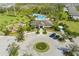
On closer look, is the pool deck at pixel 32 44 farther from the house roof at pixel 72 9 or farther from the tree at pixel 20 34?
the house roof at pixel 72 9

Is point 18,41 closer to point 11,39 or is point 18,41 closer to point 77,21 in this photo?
point 11,39

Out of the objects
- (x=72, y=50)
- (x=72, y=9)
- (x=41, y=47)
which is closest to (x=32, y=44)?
(x=41, y=47)

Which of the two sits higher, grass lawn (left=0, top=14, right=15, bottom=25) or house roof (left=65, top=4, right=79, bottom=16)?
house roof (left=65, top=4, right=79, bottom=16)

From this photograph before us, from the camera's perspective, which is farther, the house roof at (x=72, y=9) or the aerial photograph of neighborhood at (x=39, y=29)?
the house roof at (x=72, y=9)

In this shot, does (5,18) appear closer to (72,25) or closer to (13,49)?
(13,49)

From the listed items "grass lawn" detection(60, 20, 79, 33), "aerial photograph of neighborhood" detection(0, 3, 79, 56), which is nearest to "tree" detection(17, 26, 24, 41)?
"aerial photograph of neighborhood" detection(0, 3, 79, 56)

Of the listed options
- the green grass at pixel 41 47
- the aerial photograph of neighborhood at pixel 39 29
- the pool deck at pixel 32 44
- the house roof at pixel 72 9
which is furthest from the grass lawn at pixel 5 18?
the house roof at pixel 72 9

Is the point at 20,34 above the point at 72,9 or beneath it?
beneath

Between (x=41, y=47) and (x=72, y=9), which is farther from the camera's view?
(x=72, y=9)

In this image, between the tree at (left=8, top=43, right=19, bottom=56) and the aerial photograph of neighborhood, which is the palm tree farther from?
the tree at (left=8, top=43, right=19, bottom=56)
